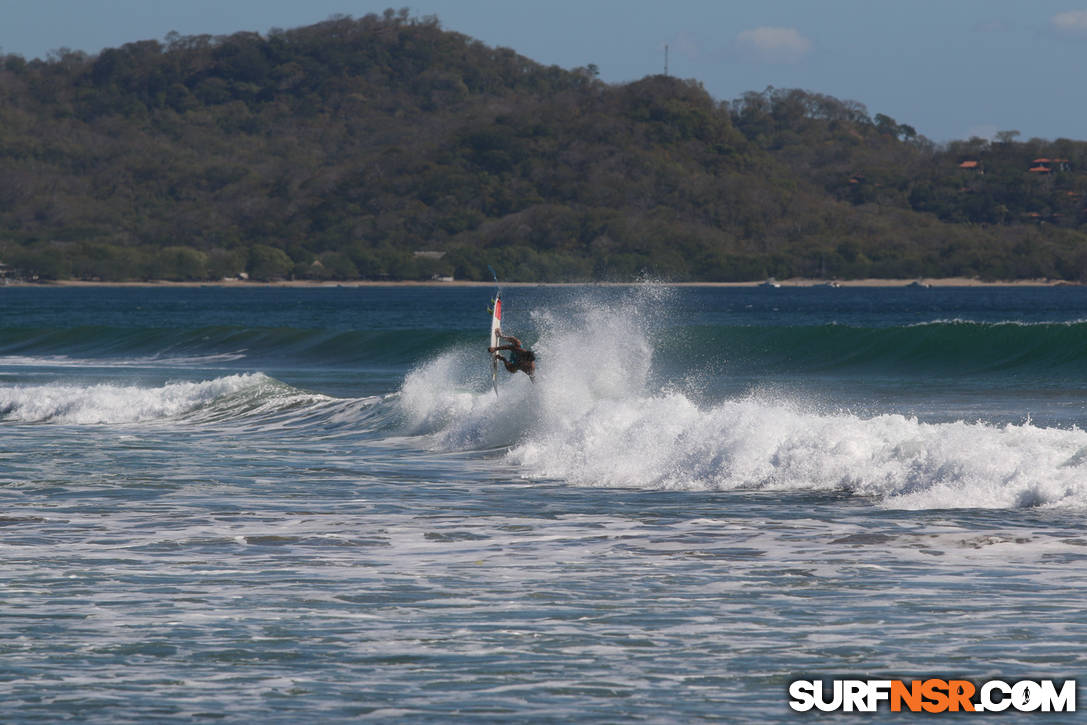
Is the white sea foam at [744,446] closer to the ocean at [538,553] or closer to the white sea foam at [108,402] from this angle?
the ocean at [538,553]

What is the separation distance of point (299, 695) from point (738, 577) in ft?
16.8

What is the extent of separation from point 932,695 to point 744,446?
444 inches

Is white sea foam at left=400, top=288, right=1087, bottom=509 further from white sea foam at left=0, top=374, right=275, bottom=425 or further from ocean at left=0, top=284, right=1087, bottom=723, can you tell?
white sea foam at left=0, top=374, right=275, bottom=425

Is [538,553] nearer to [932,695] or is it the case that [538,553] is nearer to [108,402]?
[932,695]

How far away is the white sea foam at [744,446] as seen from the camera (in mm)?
18078

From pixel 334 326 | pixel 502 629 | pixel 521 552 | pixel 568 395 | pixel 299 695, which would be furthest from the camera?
pixel 334 326

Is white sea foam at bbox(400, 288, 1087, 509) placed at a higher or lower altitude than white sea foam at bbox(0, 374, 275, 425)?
higher

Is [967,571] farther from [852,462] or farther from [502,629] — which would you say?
[852,462]

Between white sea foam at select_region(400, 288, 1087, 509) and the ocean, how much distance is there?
5cm

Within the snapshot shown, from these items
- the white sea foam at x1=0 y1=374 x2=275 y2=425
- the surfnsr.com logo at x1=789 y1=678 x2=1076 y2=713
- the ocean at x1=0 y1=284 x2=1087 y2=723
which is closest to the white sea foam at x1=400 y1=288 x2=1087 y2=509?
the ocean at x1=0 y1=284 x2=1087 y2=723

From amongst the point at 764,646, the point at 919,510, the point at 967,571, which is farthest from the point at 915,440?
the point at 764,646

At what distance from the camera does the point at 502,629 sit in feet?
38.4

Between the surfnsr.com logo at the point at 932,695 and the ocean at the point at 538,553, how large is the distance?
179 mm

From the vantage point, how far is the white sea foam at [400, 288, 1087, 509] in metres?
18.1
